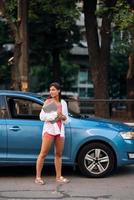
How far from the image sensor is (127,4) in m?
18.9

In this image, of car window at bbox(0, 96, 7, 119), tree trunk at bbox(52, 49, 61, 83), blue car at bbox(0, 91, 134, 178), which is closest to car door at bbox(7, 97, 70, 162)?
blue car at bbox(0, 91, 134, 178)

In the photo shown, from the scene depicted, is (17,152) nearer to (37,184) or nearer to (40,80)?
(37,184)

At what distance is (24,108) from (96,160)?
1.68 m

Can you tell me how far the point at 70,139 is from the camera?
9.91 meters

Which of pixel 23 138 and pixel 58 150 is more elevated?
pixel 23 138

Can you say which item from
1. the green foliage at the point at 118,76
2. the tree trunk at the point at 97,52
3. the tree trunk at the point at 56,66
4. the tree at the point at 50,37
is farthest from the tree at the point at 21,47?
the green foliage at the point at 118,76

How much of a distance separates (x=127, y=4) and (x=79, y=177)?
397 inches

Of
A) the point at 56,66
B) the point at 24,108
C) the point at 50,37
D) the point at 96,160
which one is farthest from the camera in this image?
the point at 56,66

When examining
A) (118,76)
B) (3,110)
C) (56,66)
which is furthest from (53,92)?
(118,76)

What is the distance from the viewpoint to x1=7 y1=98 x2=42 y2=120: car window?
10.2m

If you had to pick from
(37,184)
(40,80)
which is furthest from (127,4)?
(40,80)

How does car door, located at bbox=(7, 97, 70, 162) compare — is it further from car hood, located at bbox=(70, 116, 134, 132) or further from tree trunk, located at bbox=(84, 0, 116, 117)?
tree trunk, located at bbox=(84, 0, 116, 117)

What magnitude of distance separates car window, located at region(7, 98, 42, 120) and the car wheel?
116 centimetres

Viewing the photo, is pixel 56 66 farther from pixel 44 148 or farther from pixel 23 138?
pixel 44 148
